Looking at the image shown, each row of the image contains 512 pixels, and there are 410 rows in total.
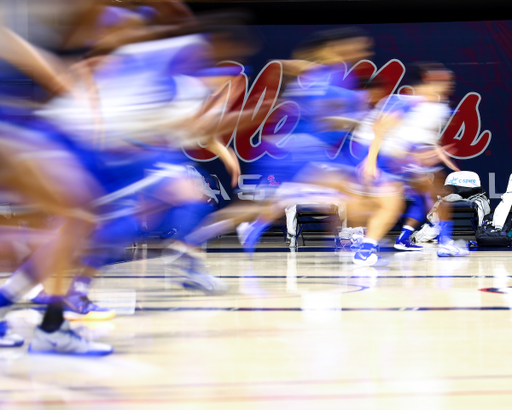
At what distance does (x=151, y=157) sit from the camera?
2.18 meters

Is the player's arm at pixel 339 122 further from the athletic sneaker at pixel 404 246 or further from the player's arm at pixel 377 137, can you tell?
the athletic sneaker at pixel 404 246

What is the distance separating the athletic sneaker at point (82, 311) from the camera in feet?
7.77

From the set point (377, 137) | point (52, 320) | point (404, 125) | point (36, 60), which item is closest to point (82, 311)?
point (52, 320)

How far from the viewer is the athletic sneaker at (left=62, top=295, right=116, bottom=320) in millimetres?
2369

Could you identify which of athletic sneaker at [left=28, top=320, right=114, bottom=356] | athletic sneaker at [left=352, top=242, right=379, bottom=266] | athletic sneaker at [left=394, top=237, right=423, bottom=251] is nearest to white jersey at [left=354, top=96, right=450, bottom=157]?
athletic sneaker at [left=352, top=242, right=379, bottom=266]

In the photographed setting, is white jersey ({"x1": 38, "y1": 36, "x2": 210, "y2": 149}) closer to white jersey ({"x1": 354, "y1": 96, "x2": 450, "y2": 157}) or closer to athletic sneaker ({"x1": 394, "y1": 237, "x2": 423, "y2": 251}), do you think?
white jersey ({"x1": 354, "y1": 96, "x2": 450, "y2": 157})

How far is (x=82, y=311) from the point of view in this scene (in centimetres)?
238

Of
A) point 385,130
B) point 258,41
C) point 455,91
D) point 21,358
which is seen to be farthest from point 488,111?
point 21,358

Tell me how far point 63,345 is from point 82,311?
1.87ft

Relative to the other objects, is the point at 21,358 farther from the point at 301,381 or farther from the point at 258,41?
the point at 258,41

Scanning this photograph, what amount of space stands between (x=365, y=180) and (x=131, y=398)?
3527 millimetres

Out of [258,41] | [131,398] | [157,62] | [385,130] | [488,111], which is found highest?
[258,41]

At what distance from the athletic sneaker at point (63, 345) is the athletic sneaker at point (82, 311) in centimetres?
52

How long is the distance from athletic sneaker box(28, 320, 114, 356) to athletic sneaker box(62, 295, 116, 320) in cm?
52
